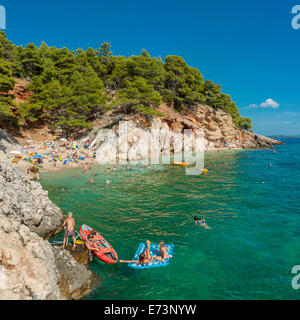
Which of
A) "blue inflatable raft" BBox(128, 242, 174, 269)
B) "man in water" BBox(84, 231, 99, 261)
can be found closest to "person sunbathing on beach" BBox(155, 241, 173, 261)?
"blue inflatable raft" BBox(128, 242, 174, 269)

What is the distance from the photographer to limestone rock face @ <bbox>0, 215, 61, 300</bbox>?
493cm

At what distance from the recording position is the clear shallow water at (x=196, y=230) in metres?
7.51

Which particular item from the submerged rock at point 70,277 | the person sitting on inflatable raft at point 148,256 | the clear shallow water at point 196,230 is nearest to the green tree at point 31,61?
the clear shallow water at point 196,230

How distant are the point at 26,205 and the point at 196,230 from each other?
8945 mm

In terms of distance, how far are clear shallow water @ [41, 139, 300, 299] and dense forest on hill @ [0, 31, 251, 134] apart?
19816 mm

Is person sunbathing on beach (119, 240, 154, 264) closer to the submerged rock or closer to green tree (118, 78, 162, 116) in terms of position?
the submerged rock

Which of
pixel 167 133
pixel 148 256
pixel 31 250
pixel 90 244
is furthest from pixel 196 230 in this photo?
pixel 167 133

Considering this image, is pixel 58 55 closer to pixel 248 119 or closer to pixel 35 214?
pixel 35 214

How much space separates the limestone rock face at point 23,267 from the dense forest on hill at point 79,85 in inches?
1154

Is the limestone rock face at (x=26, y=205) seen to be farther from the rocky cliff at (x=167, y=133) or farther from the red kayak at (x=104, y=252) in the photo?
the rocky cliff at (x=167, y=133)

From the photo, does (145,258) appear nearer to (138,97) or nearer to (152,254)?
(152,254)

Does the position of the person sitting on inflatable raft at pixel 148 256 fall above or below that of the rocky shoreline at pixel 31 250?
below

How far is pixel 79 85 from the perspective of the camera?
39.9m
